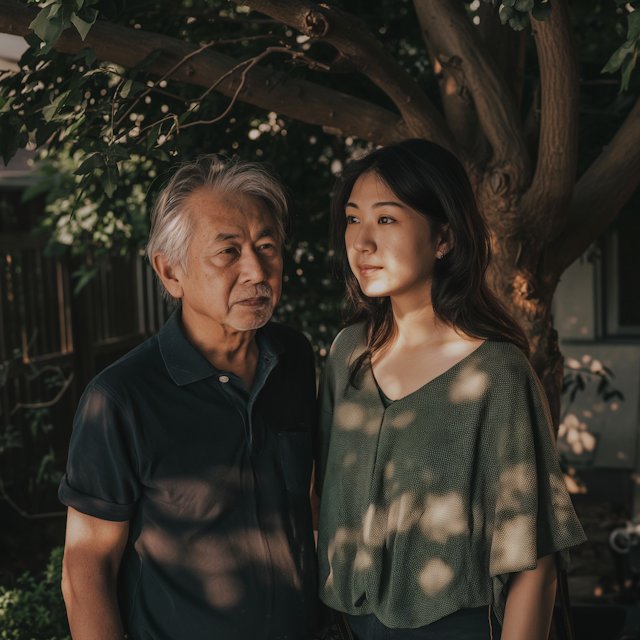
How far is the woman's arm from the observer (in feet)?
5.53

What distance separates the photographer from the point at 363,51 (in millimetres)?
2055

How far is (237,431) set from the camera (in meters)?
1.81

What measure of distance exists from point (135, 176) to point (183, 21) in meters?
0.83

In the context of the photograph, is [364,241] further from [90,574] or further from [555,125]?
[90,574]

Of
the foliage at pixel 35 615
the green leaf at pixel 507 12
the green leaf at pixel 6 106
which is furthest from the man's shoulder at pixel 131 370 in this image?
the foliage at pixel 35 615

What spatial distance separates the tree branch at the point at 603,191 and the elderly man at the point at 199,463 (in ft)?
3.69

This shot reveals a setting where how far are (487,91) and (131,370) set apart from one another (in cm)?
143

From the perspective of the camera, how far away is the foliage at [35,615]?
3123mm

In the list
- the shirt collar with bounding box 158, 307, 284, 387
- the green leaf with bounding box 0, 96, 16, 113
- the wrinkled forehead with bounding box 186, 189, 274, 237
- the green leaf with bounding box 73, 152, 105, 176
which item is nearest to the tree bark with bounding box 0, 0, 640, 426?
the green leaf with bounding box 0, 96, 16, 113

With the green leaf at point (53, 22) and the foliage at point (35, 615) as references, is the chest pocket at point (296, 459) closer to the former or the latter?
the green leaf at point (53, 22)

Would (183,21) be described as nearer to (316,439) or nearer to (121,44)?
(121,44)

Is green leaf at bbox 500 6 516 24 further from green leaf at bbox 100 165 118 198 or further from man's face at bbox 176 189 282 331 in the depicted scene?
green leaf at bbox 100 165 118 198

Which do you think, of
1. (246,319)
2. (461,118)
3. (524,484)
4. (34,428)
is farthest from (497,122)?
(34,428)

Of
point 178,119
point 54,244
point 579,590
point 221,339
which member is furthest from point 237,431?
point 54,244
